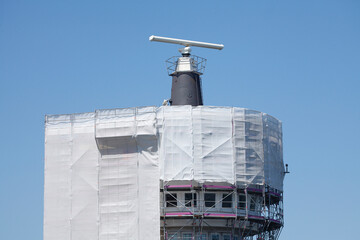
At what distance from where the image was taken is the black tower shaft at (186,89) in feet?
331

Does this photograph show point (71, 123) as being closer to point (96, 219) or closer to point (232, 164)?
point (96, 219)

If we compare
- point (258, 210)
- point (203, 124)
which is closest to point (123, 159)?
point (203, 124)

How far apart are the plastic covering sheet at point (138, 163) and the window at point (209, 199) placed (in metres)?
2.03

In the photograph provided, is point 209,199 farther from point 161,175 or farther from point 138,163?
point 138,163

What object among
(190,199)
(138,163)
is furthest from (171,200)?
(138,163)

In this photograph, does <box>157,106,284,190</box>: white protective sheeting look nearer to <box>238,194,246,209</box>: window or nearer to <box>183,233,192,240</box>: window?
<box>238,194,246,209</box>: window

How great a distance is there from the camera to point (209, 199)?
3730 inches

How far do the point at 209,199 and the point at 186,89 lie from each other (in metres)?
13.9

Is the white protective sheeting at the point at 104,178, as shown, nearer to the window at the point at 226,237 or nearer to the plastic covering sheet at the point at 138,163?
the plastic covering sheet at the point at 138,163

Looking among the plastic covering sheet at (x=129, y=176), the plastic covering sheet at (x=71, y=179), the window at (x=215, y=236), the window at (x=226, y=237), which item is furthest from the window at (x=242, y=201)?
the plastic covering sheet at (x=71, y=179)

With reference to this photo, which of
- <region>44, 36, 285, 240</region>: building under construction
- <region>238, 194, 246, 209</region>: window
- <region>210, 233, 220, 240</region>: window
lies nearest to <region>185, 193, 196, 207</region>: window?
<region>44, 36, 285, 240</region>: building under construction

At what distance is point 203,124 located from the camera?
314 feet

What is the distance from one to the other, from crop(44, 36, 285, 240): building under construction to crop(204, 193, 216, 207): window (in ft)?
0.35

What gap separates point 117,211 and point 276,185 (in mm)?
18471
